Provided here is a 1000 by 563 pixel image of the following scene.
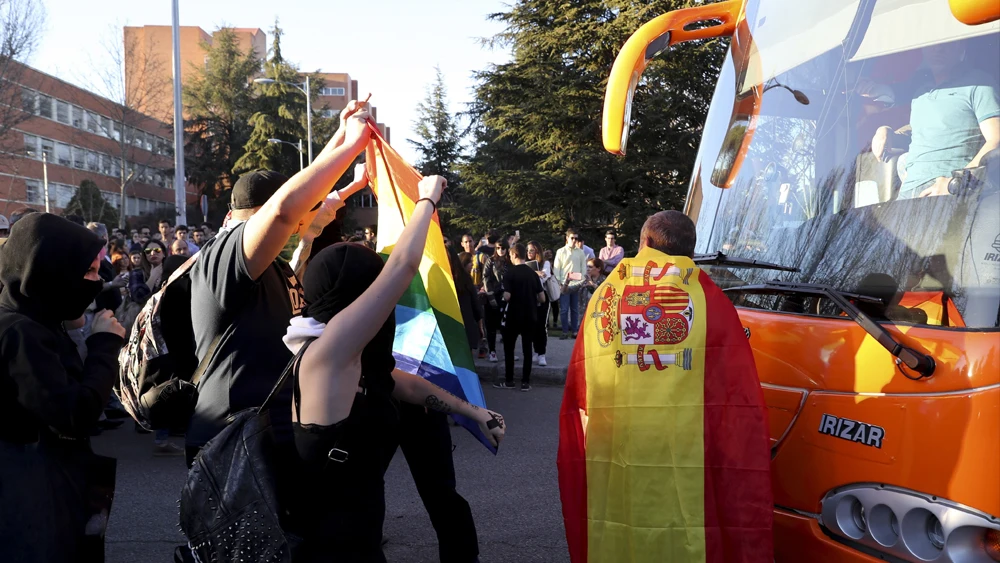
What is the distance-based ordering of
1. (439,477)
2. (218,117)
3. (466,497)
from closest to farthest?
1. (439,477)
2. (466,497)
3. (218,117)

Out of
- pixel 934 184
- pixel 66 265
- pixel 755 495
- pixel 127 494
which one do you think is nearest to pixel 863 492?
pixel 755 495

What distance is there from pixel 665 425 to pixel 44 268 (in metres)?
2.08

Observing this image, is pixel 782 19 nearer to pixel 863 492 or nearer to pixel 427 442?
pixel 863 492

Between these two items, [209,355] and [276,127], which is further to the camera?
[276,127]

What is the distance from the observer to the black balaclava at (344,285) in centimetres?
222

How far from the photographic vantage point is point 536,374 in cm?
1080

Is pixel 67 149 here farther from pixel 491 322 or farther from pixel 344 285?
pixel 344 285

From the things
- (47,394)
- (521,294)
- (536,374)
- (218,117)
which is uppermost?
(218,117)

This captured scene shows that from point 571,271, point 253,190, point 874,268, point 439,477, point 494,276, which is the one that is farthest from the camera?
point 571,271

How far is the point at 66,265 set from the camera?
2477mm

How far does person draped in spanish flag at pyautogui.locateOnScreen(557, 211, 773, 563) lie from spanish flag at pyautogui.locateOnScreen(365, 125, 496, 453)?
0.54 meters

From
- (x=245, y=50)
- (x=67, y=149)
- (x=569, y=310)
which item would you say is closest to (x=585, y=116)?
(x=569, y=310)

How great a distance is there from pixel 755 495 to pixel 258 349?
1676 mm

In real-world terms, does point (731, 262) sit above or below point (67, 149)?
below
